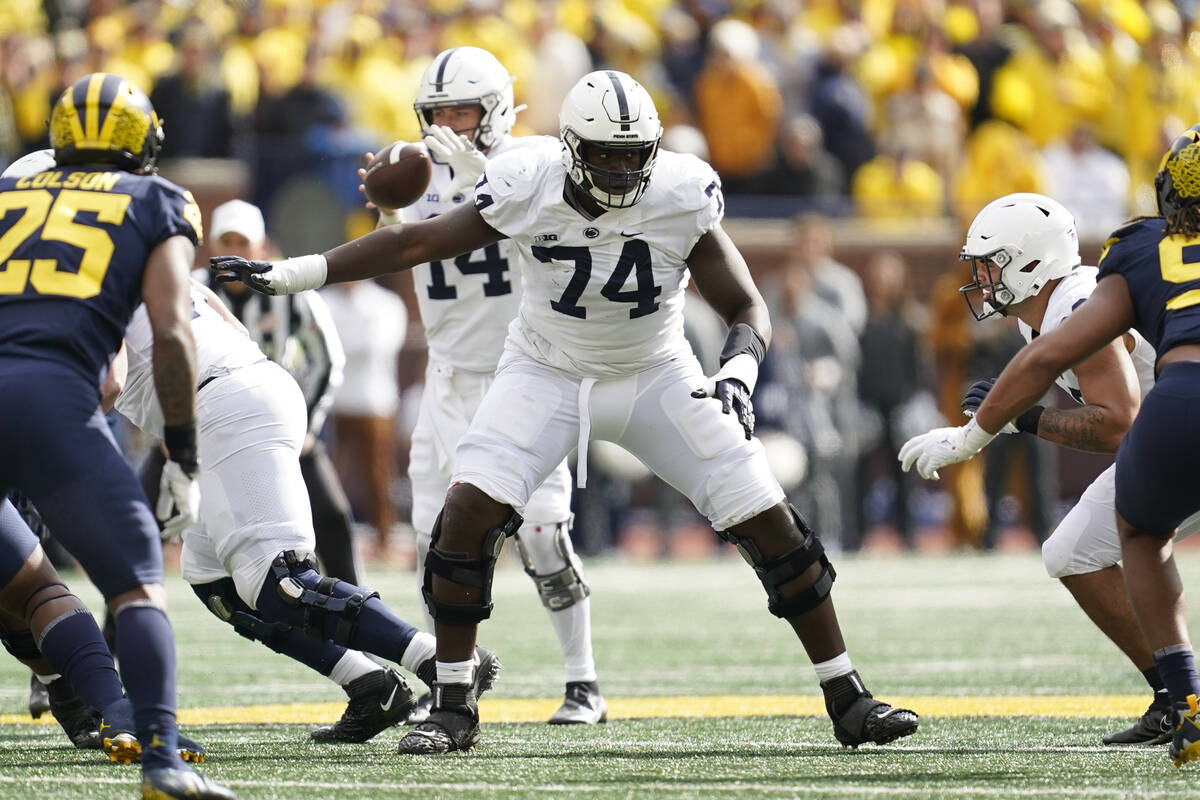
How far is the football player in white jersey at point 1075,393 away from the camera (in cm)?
500

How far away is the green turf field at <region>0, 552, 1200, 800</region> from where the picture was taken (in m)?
4.32

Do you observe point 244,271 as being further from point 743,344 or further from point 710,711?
point 710,711

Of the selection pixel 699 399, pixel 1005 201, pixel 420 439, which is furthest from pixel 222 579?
pixel 1005 201

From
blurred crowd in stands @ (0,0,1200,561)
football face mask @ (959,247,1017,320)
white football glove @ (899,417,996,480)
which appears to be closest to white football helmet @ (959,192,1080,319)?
football face mask @ (959,247,1017,320)

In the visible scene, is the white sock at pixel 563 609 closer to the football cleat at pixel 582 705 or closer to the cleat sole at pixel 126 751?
the football cleat at pixel 582 705

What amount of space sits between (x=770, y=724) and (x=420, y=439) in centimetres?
152

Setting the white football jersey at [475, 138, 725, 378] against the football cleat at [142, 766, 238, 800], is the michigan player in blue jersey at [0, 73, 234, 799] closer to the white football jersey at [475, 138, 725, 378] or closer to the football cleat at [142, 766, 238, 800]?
the football cleat at [142, 766, 238, 800]

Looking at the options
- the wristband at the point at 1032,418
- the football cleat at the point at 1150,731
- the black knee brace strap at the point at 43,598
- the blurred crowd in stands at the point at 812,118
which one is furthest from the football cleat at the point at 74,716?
the blurred crowd in stands at the point at 812,118

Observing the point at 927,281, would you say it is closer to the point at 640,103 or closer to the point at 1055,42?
the point at 1055,42

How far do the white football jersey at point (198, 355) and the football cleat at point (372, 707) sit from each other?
0.95m

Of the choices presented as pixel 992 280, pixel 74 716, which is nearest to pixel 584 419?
pixel 992 280

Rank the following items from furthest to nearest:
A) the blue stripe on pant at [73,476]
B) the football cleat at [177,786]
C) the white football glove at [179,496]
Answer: the white football glove at [179,496] → the blue stripe on pant at [73,476] → the football cleat at [177,786]

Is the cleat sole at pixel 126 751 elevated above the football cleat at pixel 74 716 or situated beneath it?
elevated above

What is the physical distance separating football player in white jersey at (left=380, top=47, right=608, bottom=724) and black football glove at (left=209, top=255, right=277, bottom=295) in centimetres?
113
